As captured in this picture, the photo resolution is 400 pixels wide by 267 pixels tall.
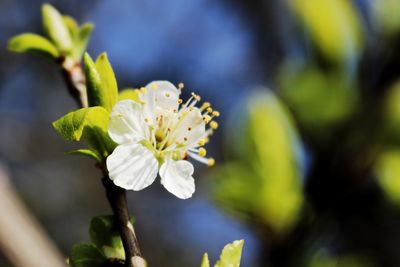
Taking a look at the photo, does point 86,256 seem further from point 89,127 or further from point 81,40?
point 81,40

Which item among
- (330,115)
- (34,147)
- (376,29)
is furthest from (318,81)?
(34,147)

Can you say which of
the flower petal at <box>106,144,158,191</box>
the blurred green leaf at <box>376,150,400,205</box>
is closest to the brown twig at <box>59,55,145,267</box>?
the flower petal at <box>106,144,158,191</box>

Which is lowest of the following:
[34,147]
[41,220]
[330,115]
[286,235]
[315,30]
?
[41,220]

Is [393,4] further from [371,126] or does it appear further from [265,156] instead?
[265,156]

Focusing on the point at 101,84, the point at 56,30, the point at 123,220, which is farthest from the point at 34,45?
the point at 123,220

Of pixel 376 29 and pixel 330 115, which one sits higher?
pixel 376 29

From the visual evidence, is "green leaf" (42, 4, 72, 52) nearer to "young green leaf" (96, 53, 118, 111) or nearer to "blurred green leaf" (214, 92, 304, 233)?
"young green leaf" (96, 53, 118, 111)

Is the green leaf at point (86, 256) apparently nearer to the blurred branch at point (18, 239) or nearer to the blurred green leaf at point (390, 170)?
the blurred branch at point (18, 239)

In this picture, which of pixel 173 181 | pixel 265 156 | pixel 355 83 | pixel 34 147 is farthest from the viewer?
pixel 34 147
